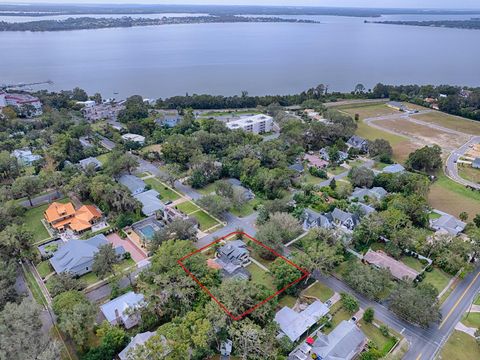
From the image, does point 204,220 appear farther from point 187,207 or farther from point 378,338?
point 378,338

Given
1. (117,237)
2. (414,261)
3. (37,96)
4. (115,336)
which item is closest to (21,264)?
(117,237)

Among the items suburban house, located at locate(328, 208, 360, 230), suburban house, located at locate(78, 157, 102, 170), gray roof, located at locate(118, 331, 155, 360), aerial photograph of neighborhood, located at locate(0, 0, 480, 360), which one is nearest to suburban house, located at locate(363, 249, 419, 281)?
aerial photograph of neighborhood, located at locate(0, 0, 480, 360)

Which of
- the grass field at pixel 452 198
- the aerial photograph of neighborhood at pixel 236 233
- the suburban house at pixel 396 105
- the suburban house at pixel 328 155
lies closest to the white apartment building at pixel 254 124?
the aerial photograph of neighborhood at pixel 236 233

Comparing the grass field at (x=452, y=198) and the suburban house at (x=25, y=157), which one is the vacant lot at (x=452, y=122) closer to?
the grass field at (x=452, y=198)

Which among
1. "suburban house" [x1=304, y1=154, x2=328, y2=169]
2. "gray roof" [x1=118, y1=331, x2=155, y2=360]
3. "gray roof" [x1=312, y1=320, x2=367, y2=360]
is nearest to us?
"gray roof" [x1=118, y1=331, x2=155, y2=360]

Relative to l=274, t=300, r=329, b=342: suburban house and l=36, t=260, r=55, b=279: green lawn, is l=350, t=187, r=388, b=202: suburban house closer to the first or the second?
l=274, t=300, r=329, b=342: suburban house

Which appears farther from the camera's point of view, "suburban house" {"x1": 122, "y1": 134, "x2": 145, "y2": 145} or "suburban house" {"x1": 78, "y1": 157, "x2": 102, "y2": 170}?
"suburban house" {"x1": 122, "y1": 134, "x2": 145, "y2": 145}

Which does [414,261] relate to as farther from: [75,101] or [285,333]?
[75,101]

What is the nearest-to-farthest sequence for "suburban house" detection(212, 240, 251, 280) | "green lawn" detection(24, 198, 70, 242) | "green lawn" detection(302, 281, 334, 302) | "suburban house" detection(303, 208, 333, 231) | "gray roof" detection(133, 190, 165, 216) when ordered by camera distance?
"green lawn" detection(302, 281, 334, 302) < "suburban house" detection(212, 240, 251, 280) < "green lawn" detection(24, 198, 70, 242) < "suburban house" detection(303, 208, 333, 231) < "gray roof" detection(133, 190, 165, 216)
